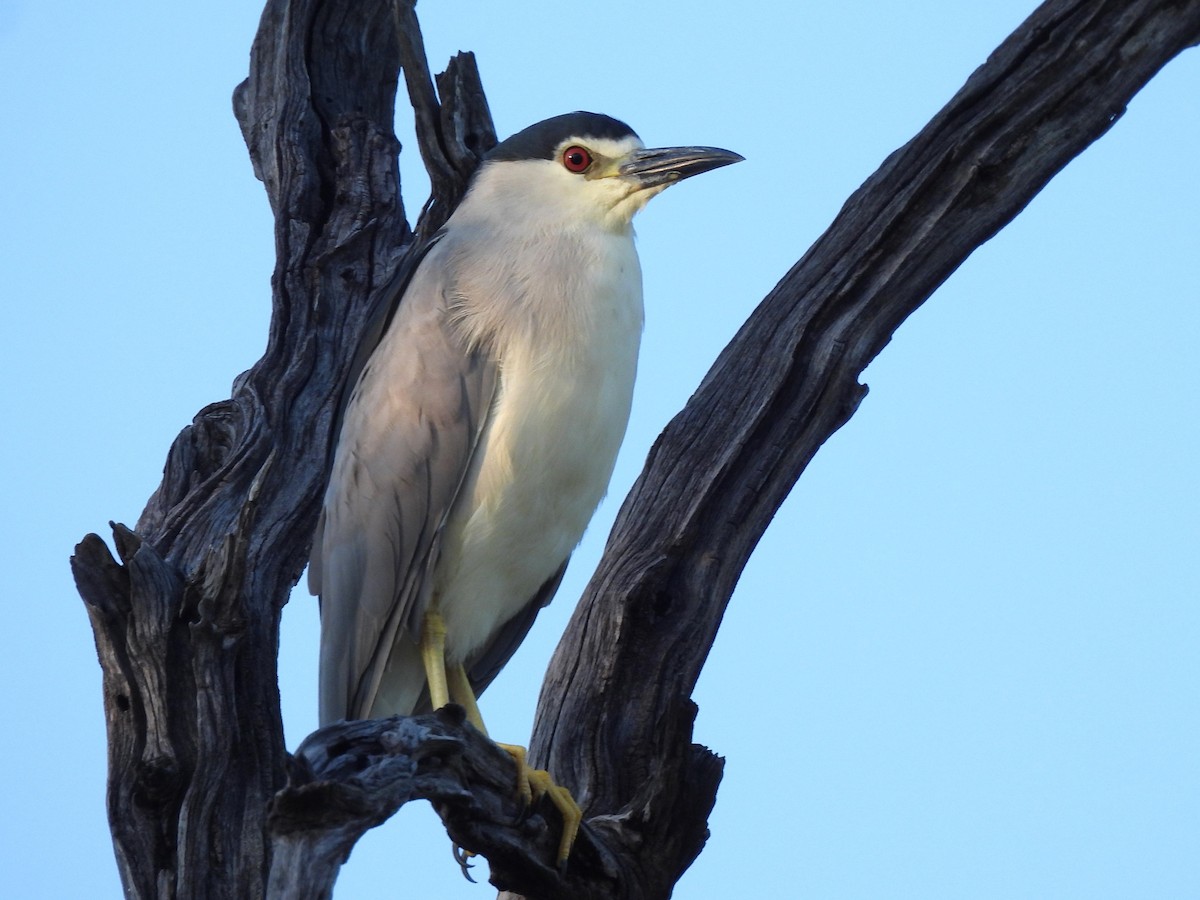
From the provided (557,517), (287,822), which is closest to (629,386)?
(557,517)

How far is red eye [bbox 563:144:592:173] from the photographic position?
13.0 feet

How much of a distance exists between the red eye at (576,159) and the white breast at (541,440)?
35 centimetres

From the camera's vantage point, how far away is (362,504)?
3.51m

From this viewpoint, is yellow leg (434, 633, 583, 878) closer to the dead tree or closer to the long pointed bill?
the dead tree

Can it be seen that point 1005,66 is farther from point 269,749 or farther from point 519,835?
point 269,749

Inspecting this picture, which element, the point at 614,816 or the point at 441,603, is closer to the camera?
the point at 614,816

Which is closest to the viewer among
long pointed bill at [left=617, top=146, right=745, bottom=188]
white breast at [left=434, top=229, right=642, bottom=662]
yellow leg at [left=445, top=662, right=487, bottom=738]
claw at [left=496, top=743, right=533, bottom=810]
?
claw at [left=496, top=743, right=533, bottom=810]

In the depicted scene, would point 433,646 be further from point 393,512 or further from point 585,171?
point 585,171

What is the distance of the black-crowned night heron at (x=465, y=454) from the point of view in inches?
137

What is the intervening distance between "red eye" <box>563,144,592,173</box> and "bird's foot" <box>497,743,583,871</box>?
1741 mm

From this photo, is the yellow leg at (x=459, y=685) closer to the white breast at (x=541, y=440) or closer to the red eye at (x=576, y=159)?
the white breast at (x=541, y=440)

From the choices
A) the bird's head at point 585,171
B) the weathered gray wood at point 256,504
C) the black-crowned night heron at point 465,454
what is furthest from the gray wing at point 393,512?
the bird's head at point 585,171

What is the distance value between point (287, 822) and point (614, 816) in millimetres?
952

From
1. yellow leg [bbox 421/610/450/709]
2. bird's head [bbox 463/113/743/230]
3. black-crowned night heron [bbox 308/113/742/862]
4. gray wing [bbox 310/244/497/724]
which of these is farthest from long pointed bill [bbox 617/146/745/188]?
yellow leg [bbox 421/610/450/709]
